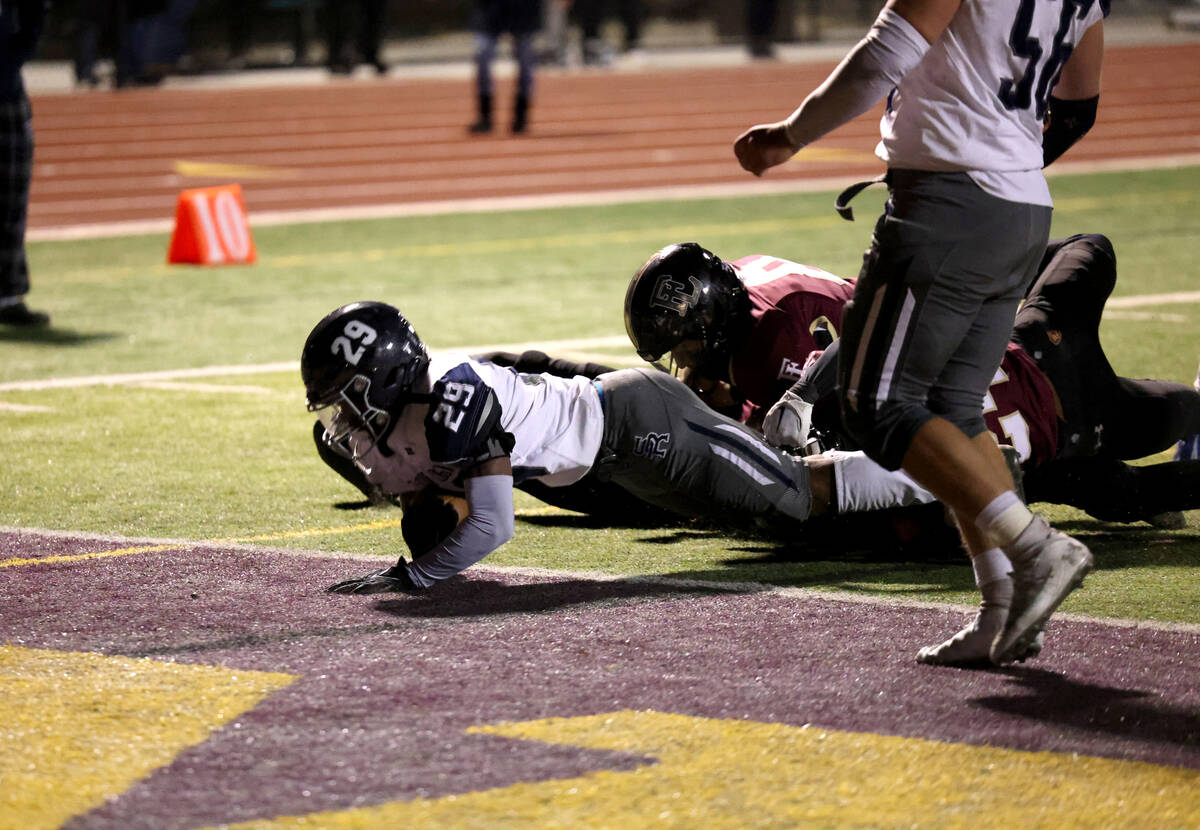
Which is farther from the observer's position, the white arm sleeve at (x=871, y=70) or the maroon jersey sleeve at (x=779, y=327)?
the maroon jersey sleeve at (x=779, y=327)

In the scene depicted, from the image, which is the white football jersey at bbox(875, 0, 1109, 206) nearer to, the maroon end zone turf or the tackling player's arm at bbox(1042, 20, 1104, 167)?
the tackling player's arm at bbox(1042, 20, 1104, 167)

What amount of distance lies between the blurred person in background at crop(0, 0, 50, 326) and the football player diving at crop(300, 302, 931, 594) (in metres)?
6.23

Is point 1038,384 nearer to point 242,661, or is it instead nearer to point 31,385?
point 242,661

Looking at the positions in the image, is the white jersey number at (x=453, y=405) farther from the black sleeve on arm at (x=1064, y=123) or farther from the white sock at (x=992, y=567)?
the black sleeve on arm at (x=1064, y=123)

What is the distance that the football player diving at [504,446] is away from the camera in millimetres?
4992

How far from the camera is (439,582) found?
5102mm

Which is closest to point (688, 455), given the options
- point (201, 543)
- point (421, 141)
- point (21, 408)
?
point (201, 543)

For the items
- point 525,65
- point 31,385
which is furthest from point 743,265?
point 525,65

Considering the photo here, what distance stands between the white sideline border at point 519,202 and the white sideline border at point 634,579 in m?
11.5

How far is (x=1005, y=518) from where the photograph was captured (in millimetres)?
4191

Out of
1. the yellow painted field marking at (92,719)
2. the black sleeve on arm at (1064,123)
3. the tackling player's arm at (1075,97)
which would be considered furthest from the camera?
the black sleeve on arm at (1064,123)

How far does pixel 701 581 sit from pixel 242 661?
1.40 meters

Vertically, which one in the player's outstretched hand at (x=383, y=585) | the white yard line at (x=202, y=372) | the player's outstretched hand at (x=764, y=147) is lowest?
the white yard line at (x=202, y=372)

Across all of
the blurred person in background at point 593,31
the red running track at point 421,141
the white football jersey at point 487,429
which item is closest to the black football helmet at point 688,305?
the white football jersey at point 487,429
